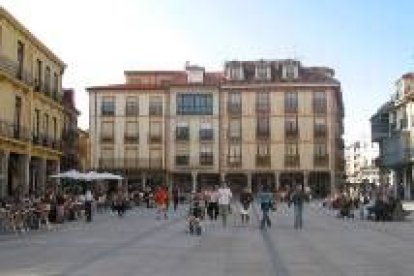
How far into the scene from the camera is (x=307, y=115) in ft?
284

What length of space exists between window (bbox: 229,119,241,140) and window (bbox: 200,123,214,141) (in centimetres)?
189

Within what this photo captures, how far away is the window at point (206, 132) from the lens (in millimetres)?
87500

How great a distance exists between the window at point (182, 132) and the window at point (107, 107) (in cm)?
677

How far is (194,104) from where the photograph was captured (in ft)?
289

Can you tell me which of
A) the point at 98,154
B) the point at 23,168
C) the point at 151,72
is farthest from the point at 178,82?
the point at 23,168

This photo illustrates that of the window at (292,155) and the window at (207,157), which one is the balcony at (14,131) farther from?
the window at (292,155)

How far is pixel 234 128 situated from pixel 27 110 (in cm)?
4268

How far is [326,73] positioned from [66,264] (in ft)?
254

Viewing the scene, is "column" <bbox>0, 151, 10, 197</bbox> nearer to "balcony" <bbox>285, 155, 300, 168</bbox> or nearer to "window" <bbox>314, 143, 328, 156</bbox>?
"balcony" <bbox>285, 155, 300, 168</bbox>

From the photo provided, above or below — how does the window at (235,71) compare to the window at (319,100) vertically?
above

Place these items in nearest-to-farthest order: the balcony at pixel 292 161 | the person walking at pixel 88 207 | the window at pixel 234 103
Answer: the person walking at pixel 88 207 < the balcony at pixel 292 161 < the window at pixel 234 103

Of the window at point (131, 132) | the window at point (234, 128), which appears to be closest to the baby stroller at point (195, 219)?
the window at point (234, 128)

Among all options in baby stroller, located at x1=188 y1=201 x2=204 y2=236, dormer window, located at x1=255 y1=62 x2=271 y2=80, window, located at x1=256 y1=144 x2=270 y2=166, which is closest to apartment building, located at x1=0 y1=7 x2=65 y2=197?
baby stroller, located at x1=188 y1=201 x2=204 y2=236

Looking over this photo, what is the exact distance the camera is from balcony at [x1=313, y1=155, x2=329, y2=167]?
86.1 meters
